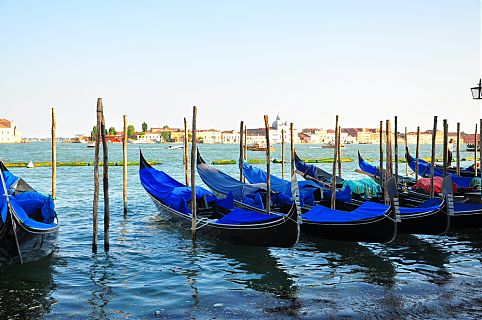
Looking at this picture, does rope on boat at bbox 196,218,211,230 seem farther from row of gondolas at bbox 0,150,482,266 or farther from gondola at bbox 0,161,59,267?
gondola at bbox 0,161,59,267

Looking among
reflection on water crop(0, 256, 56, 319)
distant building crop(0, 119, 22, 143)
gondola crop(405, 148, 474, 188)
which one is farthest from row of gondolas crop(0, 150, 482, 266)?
distant building crop(0, 119, 22, 143)

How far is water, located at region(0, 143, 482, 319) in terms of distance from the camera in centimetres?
555

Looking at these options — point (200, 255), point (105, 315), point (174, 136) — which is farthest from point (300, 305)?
point (174, 136)

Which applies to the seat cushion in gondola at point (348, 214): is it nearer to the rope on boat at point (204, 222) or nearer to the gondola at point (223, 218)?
the gondola at point (223, 218)

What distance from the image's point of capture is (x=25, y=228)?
21.9 feet

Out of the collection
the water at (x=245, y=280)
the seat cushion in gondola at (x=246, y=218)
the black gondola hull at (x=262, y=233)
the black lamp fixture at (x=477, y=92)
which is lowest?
the water at (x=245, y=280)

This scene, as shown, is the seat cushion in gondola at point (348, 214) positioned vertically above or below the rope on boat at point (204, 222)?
above

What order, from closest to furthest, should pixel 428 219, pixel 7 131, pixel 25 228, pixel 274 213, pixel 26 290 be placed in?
pixel 26 290
pixel 25 228
pixel 428 219
pixel 274 213
pixel 7 131

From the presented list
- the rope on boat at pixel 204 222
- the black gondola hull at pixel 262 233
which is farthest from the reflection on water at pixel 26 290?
the black gondola hull at pixel 262 233

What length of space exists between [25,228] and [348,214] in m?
4.83

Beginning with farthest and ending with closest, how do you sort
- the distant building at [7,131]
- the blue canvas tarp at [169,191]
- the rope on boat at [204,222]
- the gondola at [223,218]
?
the distant building at [7,131], the blue canvas tarp at [169,191], the rope on boat at [204,222], the gondola at [223,218]

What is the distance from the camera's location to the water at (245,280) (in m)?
5.55

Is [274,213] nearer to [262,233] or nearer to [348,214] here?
[348,214]

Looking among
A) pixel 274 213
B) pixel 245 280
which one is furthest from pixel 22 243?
pixel 274 213
